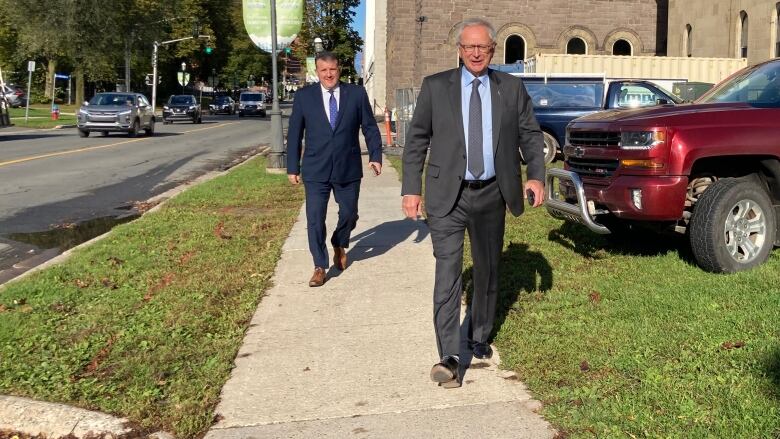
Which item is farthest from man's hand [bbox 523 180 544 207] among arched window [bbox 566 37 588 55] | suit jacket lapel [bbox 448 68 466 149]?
arched window [bbox 566 37 588 55]

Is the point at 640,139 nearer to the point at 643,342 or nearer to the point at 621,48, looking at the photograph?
the point at 643,342

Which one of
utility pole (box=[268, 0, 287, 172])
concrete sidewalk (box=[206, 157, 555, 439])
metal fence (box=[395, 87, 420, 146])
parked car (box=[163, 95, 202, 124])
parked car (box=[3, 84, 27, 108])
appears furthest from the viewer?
parked car (box=[3, 84, 27, 108])

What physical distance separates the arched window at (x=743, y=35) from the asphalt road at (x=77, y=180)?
60.3 feet

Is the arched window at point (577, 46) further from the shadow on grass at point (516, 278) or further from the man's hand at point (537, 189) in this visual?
the man's hand at point (537, 189)

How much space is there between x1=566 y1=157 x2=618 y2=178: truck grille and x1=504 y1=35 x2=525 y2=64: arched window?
31778mm

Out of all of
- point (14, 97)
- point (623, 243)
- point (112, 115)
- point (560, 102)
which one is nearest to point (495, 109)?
point (623, 243)

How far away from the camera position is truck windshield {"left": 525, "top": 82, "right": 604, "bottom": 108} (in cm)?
1639

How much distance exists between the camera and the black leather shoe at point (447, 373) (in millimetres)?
4297

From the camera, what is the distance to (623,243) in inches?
318

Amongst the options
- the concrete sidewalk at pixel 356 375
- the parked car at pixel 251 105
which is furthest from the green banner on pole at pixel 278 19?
the parked car at pixel 251 105

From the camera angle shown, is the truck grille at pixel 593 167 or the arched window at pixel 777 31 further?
the arched window at pixel 777 31

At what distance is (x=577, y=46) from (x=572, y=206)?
33758mm

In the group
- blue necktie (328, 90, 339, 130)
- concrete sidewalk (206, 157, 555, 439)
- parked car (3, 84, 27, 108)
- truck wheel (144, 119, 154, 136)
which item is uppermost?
parked car (3, 84, 27, 108)

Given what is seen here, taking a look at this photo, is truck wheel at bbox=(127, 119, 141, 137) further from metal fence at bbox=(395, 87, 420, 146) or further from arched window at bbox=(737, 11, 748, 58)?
arched window at bbox=(737, 11, 748, 58)
